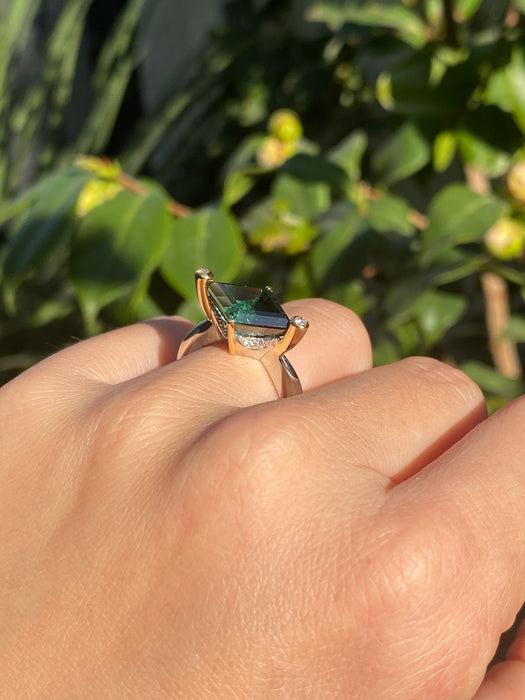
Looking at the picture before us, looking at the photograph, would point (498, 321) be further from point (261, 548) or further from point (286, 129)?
point (261, 548)

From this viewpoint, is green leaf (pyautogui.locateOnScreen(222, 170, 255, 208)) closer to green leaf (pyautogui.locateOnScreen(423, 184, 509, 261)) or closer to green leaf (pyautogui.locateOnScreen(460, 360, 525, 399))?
green leaf (pyautogui.locateOnScreen(423, 184, 509, 261))

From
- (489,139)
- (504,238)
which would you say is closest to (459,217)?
(504,238)

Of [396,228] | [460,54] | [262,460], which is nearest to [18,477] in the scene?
[262,460]

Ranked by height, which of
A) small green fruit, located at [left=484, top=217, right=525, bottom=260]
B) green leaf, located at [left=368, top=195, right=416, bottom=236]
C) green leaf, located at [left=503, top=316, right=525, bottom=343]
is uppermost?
green leaf, located at [left=368, top=195, right=416, bottom=236]

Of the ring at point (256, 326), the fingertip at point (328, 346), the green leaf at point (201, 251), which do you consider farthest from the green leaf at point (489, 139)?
the ring at point (256, 326)

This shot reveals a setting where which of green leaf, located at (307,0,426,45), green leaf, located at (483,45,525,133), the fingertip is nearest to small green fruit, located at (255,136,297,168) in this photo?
green leaf, located at (307,0,426,45)

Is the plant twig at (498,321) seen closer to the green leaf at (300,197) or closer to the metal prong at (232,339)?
the green leaf at (300,197)
